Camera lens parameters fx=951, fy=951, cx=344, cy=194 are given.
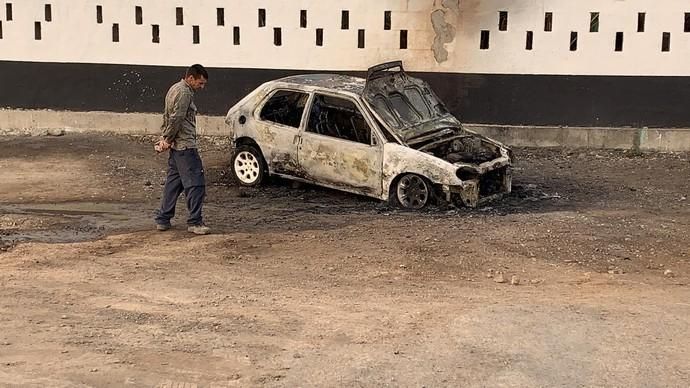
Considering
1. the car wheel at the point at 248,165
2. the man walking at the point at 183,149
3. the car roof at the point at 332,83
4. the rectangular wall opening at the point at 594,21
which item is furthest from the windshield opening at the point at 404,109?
the rectangular wall opening at the point at 594,21

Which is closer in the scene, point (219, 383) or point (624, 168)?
point (219, 383)

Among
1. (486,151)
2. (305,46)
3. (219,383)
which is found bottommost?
(219,383)

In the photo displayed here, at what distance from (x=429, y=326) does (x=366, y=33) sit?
32.6 ft

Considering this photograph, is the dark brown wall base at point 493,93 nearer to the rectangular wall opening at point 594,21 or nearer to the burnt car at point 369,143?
the rectangular wall opening at point 594,21

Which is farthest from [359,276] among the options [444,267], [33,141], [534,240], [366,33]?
[33,141]

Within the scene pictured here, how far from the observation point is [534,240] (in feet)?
32.4

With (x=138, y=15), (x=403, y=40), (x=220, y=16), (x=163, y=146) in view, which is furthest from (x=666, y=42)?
(x=163, y=146)

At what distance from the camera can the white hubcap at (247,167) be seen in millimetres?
12695

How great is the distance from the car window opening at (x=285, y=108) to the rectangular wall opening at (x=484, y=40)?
4988 mm

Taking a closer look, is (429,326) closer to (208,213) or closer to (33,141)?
(208,213)

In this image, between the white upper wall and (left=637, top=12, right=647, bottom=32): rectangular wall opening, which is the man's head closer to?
the white upper wall

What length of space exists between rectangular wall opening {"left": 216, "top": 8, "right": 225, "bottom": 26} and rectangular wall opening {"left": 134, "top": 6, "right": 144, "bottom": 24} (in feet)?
4.51

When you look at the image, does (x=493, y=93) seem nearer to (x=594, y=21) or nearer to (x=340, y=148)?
(x=594, y=21)

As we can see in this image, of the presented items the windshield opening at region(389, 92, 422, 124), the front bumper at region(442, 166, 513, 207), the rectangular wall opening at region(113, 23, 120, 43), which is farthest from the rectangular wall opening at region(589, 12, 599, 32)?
the rectangular wall opening at region(113, 23, 120, 43)
